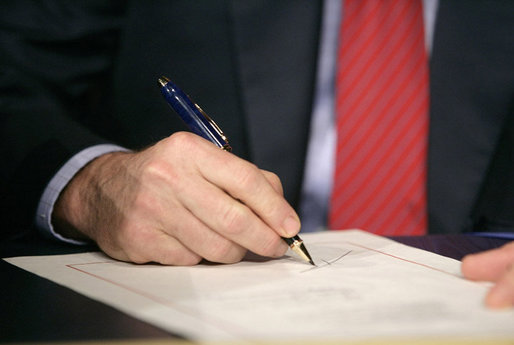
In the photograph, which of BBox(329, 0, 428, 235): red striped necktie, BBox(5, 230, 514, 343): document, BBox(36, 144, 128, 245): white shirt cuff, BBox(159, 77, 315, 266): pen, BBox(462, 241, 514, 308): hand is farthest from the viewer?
BBox(329, 0, 428, 235): red striped necktie

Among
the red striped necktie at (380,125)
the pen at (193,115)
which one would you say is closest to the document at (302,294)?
the pen at (193,115)

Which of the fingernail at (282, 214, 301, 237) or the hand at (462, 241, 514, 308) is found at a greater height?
the fingernail at (282, 214, 301, 237)

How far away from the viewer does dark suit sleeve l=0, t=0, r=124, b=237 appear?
0.69m

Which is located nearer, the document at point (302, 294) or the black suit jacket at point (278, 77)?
the document at point (302, 294)

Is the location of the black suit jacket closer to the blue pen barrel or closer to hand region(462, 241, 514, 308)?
the blue pen barrel

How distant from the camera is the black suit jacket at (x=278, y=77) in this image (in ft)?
2.88

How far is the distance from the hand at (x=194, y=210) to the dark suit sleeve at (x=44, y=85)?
0.67 ft

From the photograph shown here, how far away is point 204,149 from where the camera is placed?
0.49m

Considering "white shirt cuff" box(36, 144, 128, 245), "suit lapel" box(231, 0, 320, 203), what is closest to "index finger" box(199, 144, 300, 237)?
"white shirt cuff" box(36, 144, 128, 245)

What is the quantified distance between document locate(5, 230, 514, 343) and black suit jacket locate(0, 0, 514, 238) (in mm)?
364

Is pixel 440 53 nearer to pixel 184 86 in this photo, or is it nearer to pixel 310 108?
pixel 310 108

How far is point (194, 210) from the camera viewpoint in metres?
0.48

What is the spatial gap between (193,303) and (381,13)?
0.67 metres

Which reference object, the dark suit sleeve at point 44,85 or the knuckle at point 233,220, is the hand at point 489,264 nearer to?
the knuckle at point 233,220
